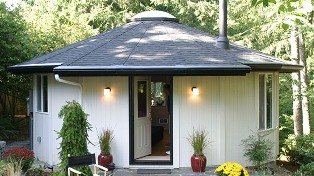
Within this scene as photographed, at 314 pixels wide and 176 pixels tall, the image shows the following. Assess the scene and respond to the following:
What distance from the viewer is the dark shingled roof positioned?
923 centimetres

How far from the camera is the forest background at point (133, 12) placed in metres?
14.3

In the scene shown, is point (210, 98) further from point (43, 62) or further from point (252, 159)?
point (43, 62)

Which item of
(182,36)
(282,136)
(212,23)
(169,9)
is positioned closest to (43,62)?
(182,36)

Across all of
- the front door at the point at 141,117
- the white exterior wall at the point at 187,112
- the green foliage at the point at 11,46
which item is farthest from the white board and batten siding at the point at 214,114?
the green foliage at the point at 11,46

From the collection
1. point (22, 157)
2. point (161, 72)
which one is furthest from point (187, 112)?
point (22, 157)

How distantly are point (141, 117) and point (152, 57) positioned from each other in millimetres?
1763

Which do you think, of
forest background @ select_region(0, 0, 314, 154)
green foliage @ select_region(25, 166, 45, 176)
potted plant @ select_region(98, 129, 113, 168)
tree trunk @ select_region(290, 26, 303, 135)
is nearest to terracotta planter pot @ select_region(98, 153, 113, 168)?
potted plant @ select_region(98, 129, 113, 168)

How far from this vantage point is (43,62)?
1065 cm

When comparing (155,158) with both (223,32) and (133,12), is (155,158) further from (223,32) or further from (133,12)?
(133,12)

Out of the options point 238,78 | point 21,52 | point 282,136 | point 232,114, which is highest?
point 21,52

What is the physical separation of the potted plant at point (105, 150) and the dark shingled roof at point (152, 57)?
5.10ft

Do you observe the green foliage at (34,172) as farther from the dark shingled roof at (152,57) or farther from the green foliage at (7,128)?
the green foliage at (7,128)

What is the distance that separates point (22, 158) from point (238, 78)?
538 cm

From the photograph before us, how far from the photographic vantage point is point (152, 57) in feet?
32.0
